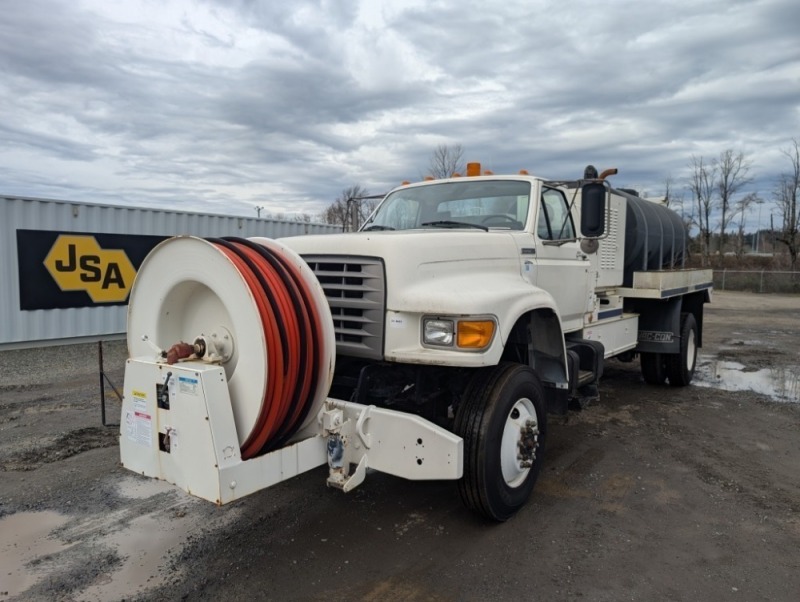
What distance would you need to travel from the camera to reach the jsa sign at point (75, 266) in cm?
1037

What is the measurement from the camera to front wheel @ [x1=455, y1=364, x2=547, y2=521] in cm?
345

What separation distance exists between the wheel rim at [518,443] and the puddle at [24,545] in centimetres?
269

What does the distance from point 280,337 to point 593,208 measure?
8.91 ft

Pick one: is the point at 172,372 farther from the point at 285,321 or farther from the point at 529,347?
the point at 529,347

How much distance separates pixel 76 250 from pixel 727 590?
11.3 m

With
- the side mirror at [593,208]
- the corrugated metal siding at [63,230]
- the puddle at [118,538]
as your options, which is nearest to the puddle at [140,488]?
the puddle at [118,538]

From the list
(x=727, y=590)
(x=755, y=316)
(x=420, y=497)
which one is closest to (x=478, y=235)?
(x=420, y=497)

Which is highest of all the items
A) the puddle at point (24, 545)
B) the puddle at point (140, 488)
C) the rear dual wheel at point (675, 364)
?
the rear dual wheel at point (675, 364)

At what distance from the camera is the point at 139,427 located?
2.93 metres

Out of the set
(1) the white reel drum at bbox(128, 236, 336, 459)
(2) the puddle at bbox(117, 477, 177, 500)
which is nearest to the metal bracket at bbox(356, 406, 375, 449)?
(1) the white reel drum at bbox(128, 236, 336, 459)

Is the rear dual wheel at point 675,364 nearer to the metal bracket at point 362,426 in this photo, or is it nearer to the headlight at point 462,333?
the headlight at point 462,333

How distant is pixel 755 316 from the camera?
60.4 feet

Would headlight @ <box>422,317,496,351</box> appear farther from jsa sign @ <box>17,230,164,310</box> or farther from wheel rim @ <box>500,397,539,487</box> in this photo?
jsa sign @ <box>17,230,164,310</box>

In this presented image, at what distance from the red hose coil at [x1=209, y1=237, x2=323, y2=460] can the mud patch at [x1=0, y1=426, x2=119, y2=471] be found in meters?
2.93
